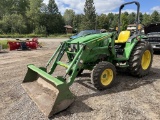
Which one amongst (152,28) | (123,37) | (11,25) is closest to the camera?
(123,37)

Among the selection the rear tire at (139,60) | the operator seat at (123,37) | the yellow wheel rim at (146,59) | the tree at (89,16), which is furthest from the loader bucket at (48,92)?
the tree at (89,16)

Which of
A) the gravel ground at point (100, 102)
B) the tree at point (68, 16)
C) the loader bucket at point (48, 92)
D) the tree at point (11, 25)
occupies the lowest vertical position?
the gravel ground at point (100, 102)

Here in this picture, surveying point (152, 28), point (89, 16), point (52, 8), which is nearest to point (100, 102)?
point (152, 28)

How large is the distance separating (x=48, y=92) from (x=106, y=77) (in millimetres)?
1524

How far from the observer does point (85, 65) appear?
5055mm

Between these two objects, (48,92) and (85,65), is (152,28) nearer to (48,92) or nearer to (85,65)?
(85,65)

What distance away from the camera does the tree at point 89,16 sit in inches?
2150

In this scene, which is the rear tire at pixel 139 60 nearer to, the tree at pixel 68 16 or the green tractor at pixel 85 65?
the green tractor at pixel 85 65

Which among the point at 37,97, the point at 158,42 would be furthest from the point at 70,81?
the point at 158,42

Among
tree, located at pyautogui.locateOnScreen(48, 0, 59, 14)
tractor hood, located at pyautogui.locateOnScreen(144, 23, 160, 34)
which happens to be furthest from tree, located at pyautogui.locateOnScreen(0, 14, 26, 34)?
tractor hood, located at pyautogui.locateOnScreen(144, 23, 160, 34)

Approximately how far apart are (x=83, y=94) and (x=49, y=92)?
876 millimetres

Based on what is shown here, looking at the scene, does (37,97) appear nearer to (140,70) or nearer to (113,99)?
(113,99)

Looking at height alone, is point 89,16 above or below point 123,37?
above

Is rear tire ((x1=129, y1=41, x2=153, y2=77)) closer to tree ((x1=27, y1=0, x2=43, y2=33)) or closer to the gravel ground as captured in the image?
the gravel ground
